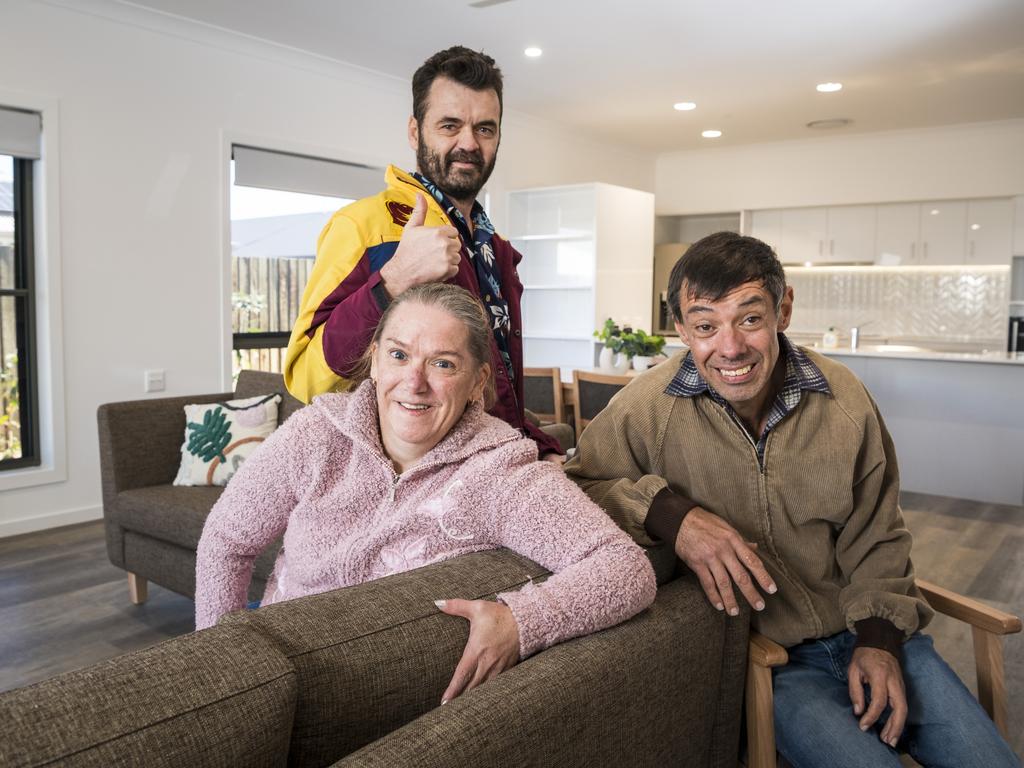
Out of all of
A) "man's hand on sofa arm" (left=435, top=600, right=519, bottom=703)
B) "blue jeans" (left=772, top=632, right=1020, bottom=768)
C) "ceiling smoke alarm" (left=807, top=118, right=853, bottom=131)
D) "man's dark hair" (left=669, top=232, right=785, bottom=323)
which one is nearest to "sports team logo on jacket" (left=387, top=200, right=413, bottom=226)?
"man's dark hair" (left=669, top=232, right=785, bottom=323)

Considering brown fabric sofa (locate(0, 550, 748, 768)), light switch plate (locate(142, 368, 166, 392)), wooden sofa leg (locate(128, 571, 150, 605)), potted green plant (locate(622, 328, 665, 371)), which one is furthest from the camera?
potted green plant (locate(622, 328, 665, 371))

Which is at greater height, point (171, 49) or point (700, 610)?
point (171, 49)

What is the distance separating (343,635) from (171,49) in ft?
15.4

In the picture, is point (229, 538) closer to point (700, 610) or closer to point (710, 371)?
point (700, 610)

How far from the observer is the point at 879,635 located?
149 cm

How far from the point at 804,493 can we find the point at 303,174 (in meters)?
4.70

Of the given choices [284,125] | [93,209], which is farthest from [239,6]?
[93,209]

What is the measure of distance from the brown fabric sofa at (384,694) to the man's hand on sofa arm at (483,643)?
0.02m

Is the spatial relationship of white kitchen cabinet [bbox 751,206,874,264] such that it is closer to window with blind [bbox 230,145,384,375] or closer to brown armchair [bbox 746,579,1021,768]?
window with blind [bbox 230,145,384,375]

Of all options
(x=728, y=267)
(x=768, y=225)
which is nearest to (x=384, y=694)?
(x=728, y=267)

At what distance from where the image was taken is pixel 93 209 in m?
4.48

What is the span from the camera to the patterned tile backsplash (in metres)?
7.38

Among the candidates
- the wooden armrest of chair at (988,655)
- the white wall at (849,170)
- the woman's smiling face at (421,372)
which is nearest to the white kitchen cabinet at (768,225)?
the white wall at (849,170)

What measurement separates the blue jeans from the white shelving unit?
18.4 ft
